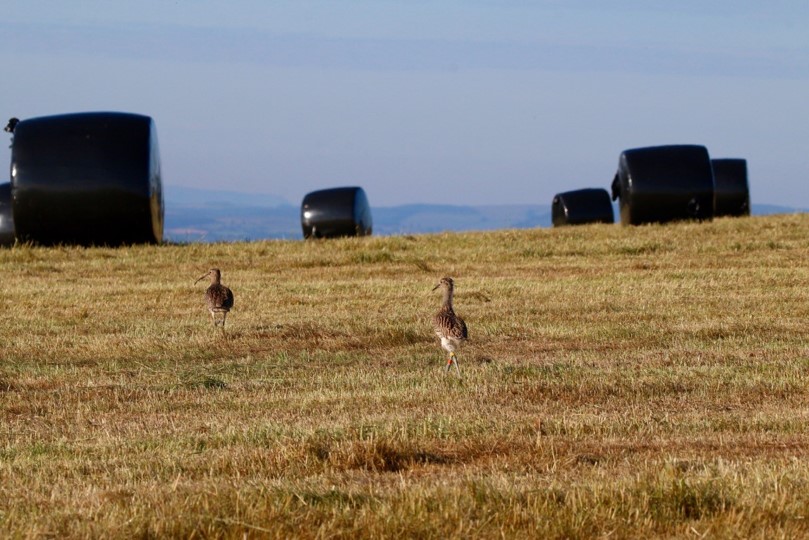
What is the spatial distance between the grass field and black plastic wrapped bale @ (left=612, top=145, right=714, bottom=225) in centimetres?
1034

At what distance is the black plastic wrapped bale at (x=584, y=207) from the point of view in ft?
123

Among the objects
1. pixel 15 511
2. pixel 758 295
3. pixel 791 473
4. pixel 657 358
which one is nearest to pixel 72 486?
pixel 15 511

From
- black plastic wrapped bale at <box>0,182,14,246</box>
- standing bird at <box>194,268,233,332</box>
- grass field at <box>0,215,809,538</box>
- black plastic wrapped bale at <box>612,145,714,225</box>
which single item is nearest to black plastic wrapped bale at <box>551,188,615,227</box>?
black plastic wrapped bale at <box>612,145,714,225</box>

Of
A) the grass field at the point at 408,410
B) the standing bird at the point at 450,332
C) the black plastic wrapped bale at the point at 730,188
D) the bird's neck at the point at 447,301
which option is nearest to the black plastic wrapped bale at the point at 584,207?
the black plastic wrapped bale at the point at 730,188

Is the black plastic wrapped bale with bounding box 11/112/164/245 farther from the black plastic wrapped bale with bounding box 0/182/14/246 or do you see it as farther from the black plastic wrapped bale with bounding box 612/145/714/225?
the black plastic wrapped bale with bounding box 612/145/714/225

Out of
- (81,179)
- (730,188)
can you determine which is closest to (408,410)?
(81,179)

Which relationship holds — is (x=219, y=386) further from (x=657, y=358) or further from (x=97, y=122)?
(x=97, y=122)

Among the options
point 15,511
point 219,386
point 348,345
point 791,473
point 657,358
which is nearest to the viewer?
point 15,511

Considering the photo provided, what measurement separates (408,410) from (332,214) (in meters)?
24.5

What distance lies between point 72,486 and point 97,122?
1833 cm

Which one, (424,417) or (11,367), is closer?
(424,417)

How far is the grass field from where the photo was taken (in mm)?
5398

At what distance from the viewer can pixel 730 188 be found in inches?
1500

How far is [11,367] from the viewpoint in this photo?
1108 centimetres
